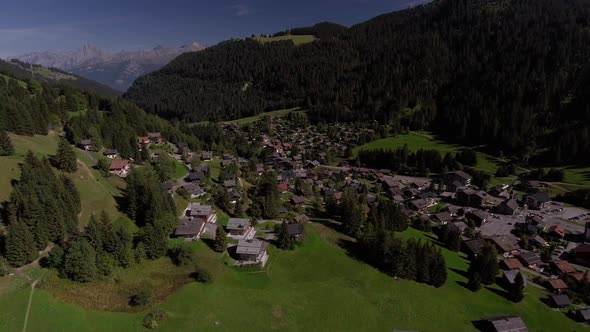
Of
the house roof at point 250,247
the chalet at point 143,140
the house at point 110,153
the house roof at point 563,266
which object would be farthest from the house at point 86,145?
the house roof at point 563,266

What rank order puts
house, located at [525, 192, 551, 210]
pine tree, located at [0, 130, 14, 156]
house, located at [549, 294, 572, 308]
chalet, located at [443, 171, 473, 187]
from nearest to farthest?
house, located at [549, 294, 572, 308] < pine tree, located at [0, 130, 14, 156] < house, located at [525, 192, 551, 210] < chalet, located at [443, 171, 473, 187]

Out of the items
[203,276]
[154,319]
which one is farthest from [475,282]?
[154,319]

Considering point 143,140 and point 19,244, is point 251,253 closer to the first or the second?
point 19,244

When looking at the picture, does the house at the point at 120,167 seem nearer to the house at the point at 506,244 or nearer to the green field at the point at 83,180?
the green field at the point at 83,180

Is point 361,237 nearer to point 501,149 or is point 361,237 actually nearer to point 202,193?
point 202,193

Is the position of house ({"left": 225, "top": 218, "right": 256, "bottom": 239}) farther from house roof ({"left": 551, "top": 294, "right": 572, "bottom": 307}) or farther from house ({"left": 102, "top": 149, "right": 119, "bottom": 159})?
house roof ({"left": 551, "top": 294, "right": 572, "bottom": 307})

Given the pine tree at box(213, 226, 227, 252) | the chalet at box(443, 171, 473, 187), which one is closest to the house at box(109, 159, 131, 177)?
the pine tree at box(213, 226, 227, 252)

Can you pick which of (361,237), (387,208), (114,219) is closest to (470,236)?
(387,208)
